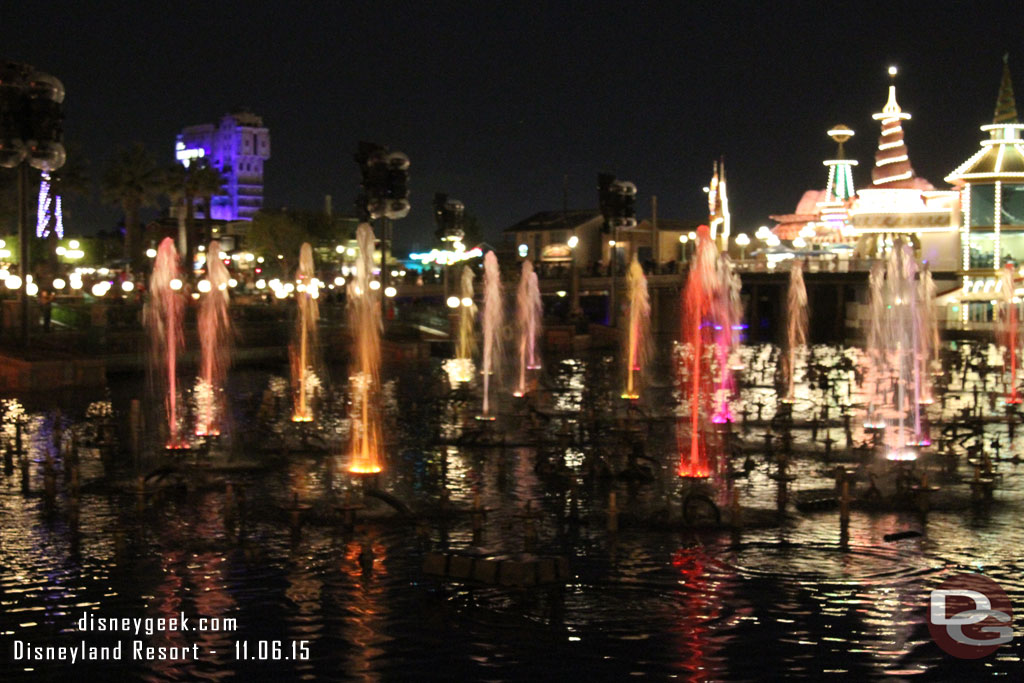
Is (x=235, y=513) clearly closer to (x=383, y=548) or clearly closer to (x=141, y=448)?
(x=383, y=548)

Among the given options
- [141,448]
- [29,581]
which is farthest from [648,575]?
[141,448]

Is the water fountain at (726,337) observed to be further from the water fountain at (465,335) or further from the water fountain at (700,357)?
the water fountain at (465,335)

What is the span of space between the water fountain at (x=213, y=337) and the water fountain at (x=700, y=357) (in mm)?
12525

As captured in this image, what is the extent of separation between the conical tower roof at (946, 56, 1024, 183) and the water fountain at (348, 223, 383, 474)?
34.7 meters

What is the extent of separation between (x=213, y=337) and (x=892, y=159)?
49.3 meters

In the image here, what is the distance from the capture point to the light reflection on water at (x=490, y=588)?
13773mm

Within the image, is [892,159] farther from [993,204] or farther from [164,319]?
[164,319]

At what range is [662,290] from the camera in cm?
8269

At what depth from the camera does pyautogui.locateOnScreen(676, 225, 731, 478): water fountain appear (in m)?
27.1

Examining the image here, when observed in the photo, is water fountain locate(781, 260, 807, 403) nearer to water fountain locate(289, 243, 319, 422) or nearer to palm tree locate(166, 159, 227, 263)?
water fountain locate(289, 243, 319, 422)

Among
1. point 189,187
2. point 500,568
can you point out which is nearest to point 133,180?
point 189,187

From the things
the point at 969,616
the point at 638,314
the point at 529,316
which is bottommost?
the point at 969,616

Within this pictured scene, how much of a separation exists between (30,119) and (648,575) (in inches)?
1158

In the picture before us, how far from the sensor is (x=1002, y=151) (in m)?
73.9
